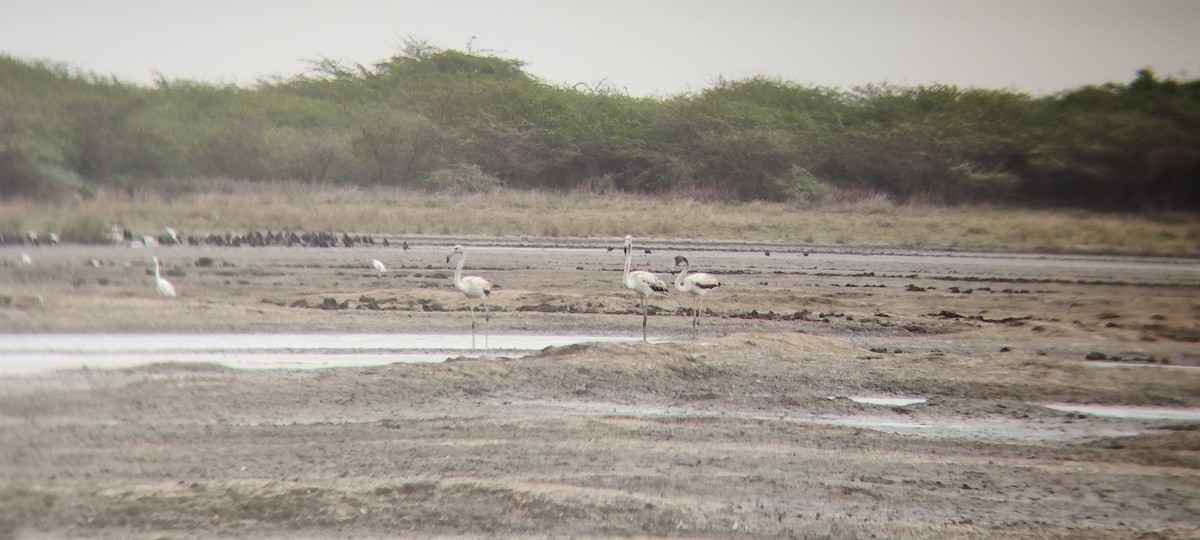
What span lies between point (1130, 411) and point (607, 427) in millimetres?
5063

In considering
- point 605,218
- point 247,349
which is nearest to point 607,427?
point 247,349

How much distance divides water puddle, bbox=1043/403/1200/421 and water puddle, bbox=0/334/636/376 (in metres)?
5.50

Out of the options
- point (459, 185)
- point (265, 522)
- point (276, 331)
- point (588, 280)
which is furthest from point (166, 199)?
point (265, 522)

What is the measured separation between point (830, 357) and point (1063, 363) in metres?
2.54

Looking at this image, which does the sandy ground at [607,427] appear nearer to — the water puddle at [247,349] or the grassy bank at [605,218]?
the water puddle at [247,349]

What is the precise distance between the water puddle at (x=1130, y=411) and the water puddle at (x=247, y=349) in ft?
18.0

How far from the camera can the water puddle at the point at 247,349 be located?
41.3 ft

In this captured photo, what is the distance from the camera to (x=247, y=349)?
45.8ft

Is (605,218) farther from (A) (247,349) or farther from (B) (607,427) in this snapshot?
(B) (607,427)

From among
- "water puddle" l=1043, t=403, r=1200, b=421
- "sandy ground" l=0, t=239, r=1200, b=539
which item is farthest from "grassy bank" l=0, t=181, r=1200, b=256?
"water puddle" l=1043, t=403, r=1200, b=421

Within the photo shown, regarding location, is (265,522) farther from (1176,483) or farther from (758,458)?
(1176,483)

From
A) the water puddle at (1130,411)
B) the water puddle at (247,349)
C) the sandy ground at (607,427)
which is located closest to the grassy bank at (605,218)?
the sandy ground at (607,427)

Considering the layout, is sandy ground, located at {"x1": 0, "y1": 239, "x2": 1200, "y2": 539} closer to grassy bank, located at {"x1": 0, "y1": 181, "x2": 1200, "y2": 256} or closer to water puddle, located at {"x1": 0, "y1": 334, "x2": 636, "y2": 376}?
water puddle, located at {"x1": 0, "y1": 334, "x2": 636, "y2": 376}

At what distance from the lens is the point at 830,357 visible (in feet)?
48.3
